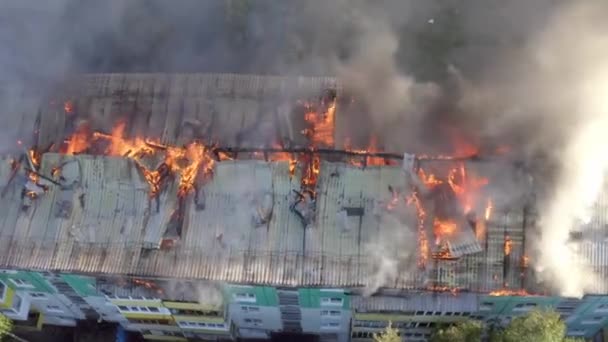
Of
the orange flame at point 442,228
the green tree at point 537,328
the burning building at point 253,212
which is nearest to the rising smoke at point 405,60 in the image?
the burning building at point 253,212

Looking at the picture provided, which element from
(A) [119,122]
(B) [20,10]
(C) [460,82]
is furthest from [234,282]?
(B) [20,10]

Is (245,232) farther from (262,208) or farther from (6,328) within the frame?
(6,328)

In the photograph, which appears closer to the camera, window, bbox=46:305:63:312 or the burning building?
the burning building

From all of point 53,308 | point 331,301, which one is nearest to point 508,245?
point 331,301

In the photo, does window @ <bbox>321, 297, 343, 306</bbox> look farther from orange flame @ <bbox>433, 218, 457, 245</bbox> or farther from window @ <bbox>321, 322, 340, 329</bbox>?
orange flame @ <bbox>433, 218, 457, 245</bbox>

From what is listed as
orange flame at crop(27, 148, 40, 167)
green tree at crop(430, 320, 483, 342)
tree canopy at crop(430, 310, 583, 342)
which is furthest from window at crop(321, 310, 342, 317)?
orange flame at crop(27, 148, 40, 167)
